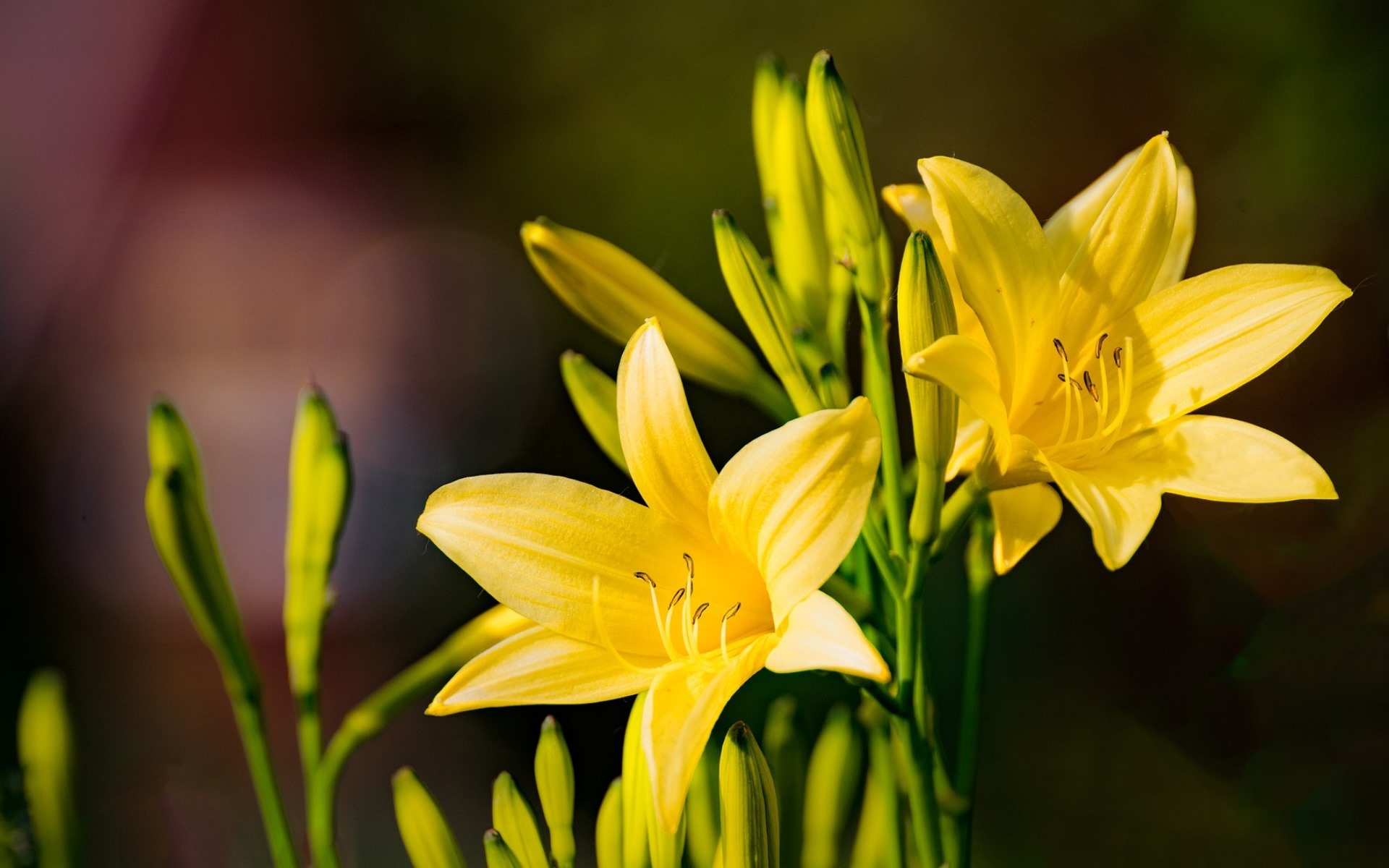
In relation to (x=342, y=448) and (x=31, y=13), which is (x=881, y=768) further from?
(x=31, y=13)

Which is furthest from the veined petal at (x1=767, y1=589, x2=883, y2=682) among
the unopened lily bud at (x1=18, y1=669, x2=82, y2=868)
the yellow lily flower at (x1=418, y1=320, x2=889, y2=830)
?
the unopened lily bud at (x1=18, y1=669, x2=82, y2=868)

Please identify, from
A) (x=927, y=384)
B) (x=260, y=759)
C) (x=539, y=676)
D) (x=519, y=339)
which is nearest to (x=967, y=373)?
(x=927, y=384)

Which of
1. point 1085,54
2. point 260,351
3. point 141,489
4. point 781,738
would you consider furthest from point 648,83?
point 781,738

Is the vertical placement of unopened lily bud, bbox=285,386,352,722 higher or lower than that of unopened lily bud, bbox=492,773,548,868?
higher

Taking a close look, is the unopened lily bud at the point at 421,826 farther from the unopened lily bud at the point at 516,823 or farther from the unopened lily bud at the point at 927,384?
the unopened lily bud at the point at 927,384

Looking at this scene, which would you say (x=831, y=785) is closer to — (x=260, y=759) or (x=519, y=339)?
(x=260, y=759)

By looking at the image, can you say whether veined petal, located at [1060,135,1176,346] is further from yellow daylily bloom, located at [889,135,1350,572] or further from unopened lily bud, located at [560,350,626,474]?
unopened lily bud, located at [560,350,626,474]
